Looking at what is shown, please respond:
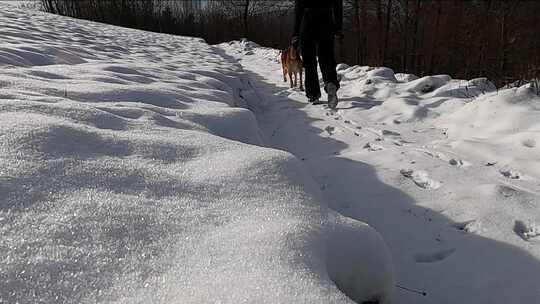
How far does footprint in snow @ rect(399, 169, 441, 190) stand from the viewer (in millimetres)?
2029

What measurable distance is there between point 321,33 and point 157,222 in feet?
11.4

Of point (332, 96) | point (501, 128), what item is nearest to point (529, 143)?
point (501, 128)

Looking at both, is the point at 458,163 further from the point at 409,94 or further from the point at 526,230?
the point at 409,94

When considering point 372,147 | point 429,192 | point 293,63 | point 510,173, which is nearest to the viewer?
point 429,192

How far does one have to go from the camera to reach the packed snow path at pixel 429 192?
1365 millimetres

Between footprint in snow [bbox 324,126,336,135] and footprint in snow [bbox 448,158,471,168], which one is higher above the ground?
footprint in snow [bbox 324,126,336,135]

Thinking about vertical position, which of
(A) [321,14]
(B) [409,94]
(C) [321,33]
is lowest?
(B) [409,94]

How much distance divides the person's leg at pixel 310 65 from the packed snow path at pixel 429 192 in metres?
0.47

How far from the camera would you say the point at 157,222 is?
0.94m

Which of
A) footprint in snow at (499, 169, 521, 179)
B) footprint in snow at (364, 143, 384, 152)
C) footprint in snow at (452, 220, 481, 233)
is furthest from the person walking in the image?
footprint in snow at (452, 220, 481, 233)

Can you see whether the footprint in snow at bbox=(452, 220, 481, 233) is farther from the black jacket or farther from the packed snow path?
the black jacket

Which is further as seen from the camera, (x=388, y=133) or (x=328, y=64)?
(x=328, y=64)

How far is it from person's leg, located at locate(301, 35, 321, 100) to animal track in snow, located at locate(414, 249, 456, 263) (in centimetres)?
295

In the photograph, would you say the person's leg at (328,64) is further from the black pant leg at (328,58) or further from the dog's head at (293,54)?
the dog's head at (293,54)
